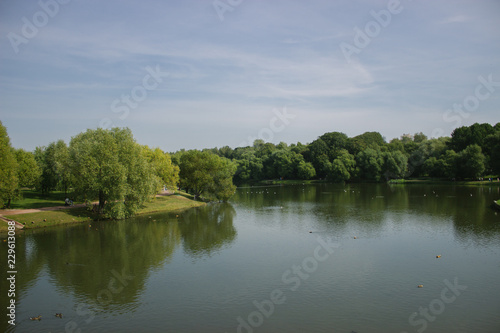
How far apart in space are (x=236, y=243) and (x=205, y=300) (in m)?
15.0

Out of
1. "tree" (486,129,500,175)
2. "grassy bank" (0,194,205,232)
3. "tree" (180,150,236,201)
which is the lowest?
"grassy bank" (0,194,205,232)

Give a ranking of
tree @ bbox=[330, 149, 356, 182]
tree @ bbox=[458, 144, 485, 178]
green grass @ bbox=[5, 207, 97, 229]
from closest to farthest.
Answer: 1. green grass @ bbox=[5, 207, 97, 229]
2. tree @ bbox=[458, 144, 485, 178]
3. tree @ bbox=[330, 149, 356, 182]

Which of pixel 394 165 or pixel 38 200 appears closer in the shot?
pixel 38 200

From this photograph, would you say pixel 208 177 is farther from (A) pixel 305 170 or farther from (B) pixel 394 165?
(B) pixel 394 165

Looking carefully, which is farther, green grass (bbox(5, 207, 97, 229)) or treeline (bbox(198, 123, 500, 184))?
treeline (bbox(198, 123, 500, 184))

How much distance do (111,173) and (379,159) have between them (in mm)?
97465

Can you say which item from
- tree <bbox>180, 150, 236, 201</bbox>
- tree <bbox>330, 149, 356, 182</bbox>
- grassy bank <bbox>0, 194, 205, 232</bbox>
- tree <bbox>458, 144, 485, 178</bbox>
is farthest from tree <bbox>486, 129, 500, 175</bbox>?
grassy bank <bbox>0, 194, 205, 232</bbox>

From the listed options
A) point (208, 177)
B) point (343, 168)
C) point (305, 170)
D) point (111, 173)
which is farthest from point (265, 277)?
point (305, 170)

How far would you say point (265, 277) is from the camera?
2562cm

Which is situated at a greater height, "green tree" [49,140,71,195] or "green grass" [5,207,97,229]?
"green tree" [49,140,71,195]

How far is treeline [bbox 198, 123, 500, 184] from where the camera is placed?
322ft

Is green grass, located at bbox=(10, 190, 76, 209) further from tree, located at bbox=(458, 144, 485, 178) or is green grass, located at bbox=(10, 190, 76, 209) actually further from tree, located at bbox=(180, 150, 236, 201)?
tree, located at bbox=(458, 144, 485, 178)

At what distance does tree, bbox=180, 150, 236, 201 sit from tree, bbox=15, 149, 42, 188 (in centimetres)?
2859

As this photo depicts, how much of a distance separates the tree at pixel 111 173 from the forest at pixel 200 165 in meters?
0.13
